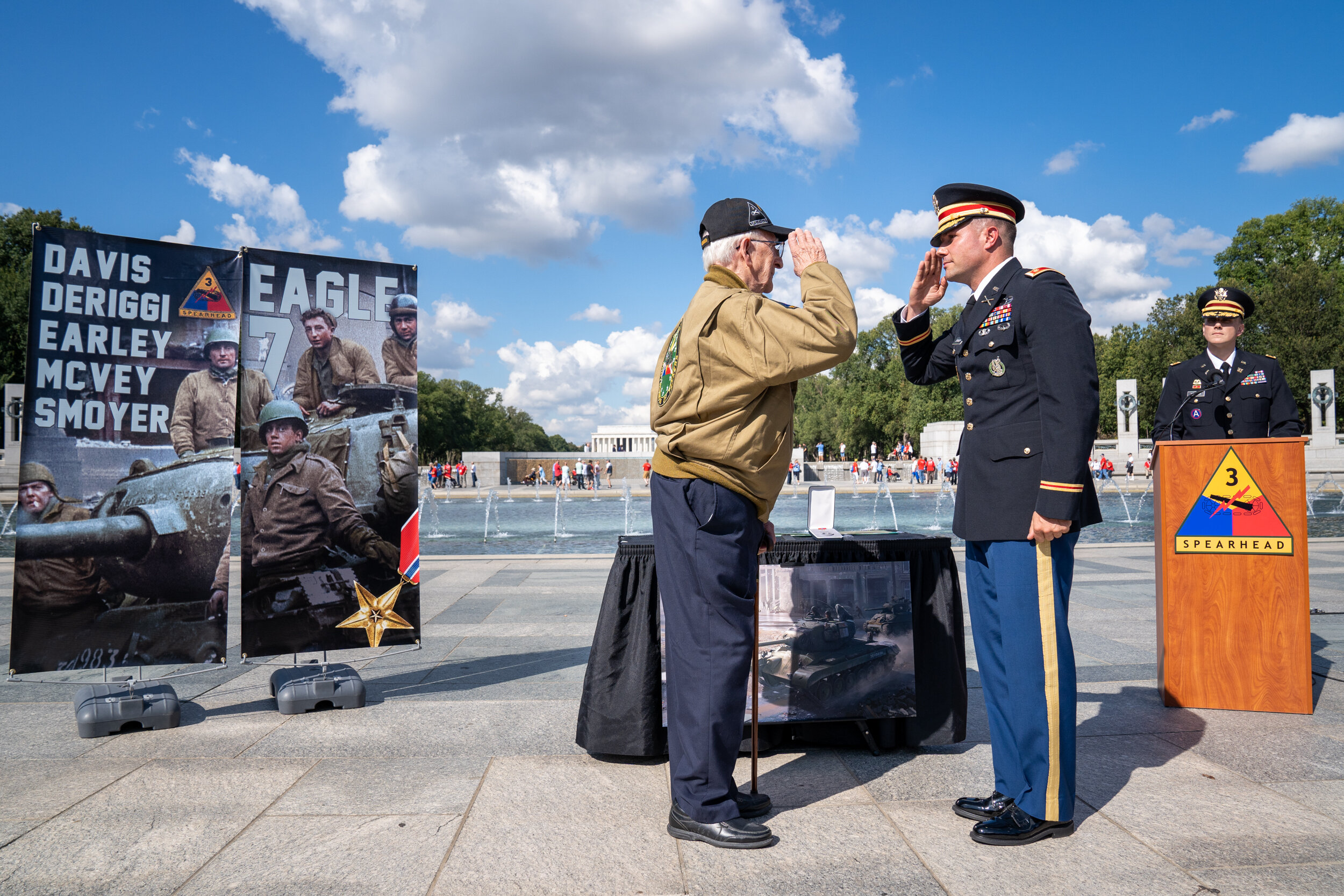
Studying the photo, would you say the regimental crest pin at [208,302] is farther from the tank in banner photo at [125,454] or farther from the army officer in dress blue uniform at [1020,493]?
the army officer in dress blue uniform at [1020,493]

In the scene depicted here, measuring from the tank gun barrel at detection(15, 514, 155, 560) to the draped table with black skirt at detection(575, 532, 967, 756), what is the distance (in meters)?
2.43

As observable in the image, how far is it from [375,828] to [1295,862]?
2912 millimetres

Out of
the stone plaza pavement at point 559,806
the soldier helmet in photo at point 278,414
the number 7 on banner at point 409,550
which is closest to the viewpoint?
the stone plaza pavement at point 559,806

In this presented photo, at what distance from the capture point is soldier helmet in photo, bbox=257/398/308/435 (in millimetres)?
4305

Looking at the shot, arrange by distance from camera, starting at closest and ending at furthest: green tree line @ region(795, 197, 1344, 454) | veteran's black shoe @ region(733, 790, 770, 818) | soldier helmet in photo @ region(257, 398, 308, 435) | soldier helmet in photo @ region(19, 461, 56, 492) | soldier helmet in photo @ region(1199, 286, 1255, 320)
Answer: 1. veteran's black shoe @ region(733, 790, 770, 818)
2. soldier helmet in photo @ region(19, 461, 56, 492)
3. soldier helmet in photo @ region(257, 398, 308, 435)
4. soldier helmet in photo @ region(1199, 286, 1255, 320)
5. green tree line @ region(795, 197, 1344, 454)

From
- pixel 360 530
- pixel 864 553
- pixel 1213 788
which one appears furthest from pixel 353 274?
pixel 1213 788

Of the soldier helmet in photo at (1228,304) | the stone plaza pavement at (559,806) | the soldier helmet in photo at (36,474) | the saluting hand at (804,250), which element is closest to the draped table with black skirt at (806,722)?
the stone plaza pavement at (559,806)

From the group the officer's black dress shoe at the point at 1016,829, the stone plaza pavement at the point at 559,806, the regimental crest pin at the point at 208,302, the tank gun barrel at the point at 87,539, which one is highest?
the regimental crest pin at the point at 208,302

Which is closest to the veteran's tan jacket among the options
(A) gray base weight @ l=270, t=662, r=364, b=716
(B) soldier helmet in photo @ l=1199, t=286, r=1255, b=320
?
(A) gray base weight @ l=270, t=662, r=364, b=716

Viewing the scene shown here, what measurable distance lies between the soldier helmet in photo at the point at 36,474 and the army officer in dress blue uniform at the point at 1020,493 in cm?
412

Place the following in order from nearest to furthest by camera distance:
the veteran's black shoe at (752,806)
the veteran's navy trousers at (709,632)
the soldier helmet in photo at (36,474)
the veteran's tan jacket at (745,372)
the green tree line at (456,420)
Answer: the veteran's tan jacket at (745,372), the veteran's navy trousers at (709,632), the veteran's black shoe at (752,806), the soldier helmet in photo at (36,474), the green tree line at (456,420)

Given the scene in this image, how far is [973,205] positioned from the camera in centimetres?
307

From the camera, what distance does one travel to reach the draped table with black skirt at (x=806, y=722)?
3.49 metres

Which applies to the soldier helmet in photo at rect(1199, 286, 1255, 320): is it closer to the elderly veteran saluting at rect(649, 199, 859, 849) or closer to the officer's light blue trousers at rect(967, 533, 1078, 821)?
the officer's light blue trousers at rect(967, 533, 1078, 821)
